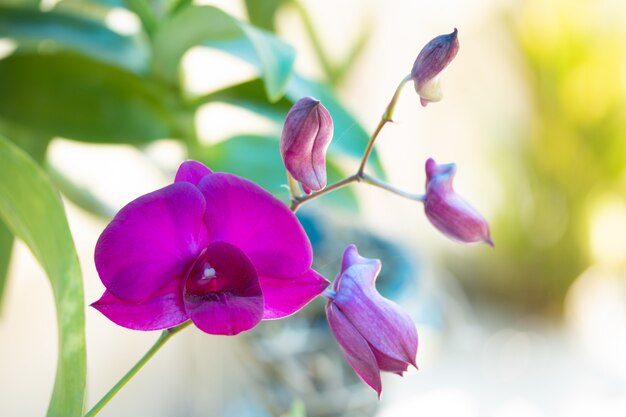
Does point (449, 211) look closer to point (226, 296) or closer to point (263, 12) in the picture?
point (226, 296)

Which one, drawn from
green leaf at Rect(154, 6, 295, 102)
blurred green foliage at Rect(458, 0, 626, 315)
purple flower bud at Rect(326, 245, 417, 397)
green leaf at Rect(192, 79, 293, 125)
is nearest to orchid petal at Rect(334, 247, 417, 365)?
purple flower bud at Rect(326, 245, 417, 397)

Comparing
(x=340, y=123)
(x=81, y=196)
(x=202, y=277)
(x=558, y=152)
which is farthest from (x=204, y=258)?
(x=558, y=152)

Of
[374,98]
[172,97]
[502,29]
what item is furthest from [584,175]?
[172,97]

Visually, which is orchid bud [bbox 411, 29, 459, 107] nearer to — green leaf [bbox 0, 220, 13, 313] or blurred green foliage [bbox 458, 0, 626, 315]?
green leaf [bbox 0, 220, 13, 313]

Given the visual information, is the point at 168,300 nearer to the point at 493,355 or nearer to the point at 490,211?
the point at 493,355

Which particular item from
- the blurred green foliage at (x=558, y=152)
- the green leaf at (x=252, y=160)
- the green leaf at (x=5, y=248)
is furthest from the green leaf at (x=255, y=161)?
the blurred green foliage at (x=558, y=152)
